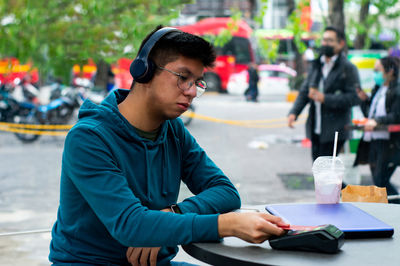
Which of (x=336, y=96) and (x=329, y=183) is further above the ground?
(x=329, y=183)

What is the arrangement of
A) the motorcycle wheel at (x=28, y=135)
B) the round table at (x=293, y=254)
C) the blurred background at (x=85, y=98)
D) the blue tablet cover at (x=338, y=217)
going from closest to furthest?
the round table at (x=293, y=254) → the blue tablet cover at (x=338, y=217) → the blurred background at (x=85, y=98) → the motorcycle wheel at (x=28, y=135)

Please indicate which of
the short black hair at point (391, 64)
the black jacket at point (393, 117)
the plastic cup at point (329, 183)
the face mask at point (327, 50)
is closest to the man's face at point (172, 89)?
the plastic cup at point (329, 183)

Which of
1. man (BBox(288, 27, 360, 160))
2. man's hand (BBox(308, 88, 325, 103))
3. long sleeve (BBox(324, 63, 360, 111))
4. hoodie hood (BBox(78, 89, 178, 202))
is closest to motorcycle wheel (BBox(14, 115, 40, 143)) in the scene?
man (BBox(288, 27, 360, 160))

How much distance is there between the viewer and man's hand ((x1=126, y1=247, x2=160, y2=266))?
6.52 feet

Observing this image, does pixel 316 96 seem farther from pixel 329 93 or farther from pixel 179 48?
pixel 179 48

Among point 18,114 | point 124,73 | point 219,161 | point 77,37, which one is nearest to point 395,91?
point 219,161

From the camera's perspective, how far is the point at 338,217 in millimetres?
2133

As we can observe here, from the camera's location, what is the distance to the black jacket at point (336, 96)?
19.1ft

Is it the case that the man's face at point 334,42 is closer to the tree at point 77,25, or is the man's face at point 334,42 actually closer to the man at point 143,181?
the tree at point 77,25

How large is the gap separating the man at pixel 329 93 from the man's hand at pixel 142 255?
4.03 m

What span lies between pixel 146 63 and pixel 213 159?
7821 millimetres

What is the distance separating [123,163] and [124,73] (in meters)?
13.8

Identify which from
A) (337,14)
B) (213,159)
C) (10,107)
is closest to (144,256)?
(213,159)

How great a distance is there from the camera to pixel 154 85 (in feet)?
7.07
